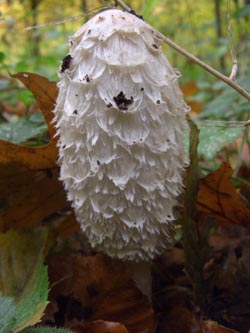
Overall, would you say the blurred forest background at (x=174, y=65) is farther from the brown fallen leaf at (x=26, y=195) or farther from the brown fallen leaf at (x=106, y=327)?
the brown fallen leaf at (x=106, y=327)

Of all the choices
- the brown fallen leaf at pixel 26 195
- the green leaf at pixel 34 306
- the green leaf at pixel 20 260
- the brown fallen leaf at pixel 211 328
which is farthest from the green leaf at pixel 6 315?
the brown fallen leaf at pixel 26 195

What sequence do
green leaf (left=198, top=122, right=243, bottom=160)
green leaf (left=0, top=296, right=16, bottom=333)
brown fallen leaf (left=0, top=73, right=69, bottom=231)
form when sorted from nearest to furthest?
green leaf (left=0, top=296, right=16, bottom=333) → brown fallen leaf (left=0, top=73, right=69, bottom=231) → green leaf (left=198, top=122, right=243, bottom=160)

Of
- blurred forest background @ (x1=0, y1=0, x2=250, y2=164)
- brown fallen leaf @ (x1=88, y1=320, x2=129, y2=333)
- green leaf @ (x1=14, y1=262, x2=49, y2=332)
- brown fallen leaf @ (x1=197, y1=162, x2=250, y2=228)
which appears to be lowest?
brown fallen leaf @ (x1=88, y1=320, x2=129, y2=333)

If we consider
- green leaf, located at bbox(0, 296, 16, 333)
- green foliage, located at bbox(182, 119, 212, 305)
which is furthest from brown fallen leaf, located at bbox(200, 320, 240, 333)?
green leaf, located at bbox(0, 296, 16, 333)

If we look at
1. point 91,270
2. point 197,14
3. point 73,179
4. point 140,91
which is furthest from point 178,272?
point 197,14

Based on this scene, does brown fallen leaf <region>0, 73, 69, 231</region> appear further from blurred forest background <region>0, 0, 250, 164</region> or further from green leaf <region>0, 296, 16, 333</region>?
green leaf <region>0, 296, 16, 333</region>
